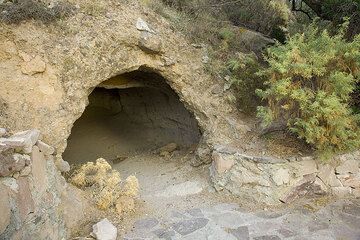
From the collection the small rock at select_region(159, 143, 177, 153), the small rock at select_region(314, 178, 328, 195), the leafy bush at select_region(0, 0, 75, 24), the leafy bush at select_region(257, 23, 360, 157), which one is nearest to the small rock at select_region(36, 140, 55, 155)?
the leafy bush at select_region(0, 0, 75, 24)

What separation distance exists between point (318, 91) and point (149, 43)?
9.47ft

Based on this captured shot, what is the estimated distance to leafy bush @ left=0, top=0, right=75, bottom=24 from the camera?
5.18 meters

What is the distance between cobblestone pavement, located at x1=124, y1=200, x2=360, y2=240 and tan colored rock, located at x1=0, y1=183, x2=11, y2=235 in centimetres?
184

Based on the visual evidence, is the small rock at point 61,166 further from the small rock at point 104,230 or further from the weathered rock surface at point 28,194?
the small rock at point 104,230

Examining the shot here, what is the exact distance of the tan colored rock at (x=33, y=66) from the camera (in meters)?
5.16

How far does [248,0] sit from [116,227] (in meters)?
5.85

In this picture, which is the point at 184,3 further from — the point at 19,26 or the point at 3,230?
the point at 3,230

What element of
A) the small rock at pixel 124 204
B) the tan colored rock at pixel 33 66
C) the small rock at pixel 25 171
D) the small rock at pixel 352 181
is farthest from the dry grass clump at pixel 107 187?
the small rock at pixel 352 181

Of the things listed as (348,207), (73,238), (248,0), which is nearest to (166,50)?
(248,0)

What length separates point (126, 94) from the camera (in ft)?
30.7

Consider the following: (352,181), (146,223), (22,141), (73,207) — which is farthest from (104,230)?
(352,181)

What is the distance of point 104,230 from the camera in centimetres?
451

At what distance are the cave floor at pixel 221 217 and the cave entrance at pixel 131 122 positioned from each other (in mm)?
2159

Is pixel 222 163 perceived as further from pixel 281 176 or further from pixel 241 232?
pixel 241 232
